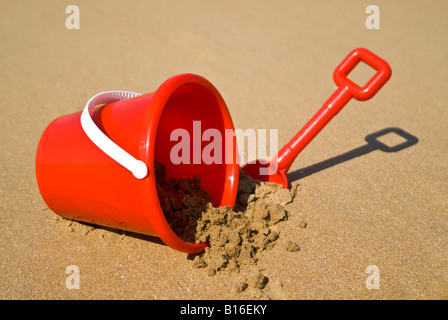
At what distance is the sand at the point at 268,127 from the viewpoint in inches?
60.1

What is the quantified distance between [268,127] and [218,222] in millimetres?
1062

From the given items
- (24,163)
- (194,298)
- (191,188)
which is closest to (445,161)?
(191,188)

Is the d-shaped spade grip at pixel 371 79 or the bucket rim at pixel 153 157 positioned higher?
the d-shaped spade grip at pixel 371 79

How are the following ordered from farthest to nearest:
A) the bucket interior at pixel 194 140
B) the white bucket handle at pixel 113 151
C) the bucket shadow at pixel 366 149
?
the bucket shadow at pixel 366 149, the bucket interior at pixel 194 140, the white bucket handle at pixel 113 151

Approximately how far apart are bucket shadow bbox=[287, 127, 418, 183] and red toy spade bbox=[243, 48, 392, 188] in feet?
0.53

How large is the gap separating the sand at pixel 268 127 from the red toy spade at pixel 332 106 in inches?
5.5

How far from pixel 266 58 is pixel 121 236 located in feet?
6.77

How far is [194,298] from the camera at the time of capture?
4.78ft

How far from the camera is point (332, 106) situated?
1.86 meters

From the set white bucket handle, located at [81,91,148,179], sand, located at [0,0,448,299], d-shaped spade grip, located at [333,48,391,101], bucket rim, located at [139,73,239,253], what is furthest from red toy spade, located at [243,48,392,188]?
white bucket handle, located at [81,91,148,179]

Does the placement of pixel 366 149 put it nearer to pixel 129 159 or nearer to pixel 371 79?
pixel 371 79

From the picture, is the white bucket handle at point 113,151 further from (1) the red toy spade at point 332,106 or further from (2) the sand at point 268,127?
(1) the red toy spade at point 332,106

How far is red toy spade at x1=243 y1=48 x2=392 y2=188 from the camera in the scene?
1789mm

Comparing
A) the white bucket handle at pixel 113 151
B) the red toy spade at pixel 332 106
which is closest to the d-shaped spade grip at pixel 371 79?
the red toy spade at pixel 332 106
